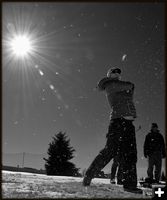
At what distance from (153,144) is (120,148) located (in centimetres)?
381

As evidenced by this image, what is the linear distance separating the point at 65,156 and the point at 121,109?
3097 cm

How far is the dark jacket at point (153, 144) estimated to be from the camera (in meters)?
8.20

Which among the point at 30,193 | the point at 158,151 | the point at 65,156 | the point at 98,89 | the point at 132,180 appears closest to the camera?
the point at 30,193

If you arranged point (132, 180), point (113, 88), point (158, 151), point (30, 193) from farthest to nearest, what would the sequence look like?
point (158, 151) → point (113, 88) → point (132, 180) → point (30, 193)

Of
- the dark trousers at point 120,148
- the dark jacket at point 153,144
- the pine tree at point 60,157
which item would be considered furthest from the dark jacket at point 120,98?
the pine tree at point 60,157

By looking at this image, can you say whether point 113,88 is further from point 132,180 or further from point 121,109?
point 132,180

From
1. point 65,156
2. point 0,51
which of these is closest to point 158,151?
point 0,51

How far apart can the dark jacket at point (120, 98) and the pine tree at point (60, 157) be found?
96.9 feet

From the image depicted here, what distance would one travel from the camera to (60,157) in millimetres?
34594

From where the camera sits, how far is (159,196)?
3.08 meters

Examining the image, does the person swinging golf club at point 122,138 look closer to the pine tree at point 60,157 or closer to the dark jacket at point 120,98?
the dark jacket at point 120,98

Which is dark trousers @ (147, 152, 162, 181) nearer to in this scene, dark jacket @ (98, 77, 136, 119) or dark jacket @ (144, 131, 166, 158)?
→ dark jacket @ (144, 131, 166, 158)

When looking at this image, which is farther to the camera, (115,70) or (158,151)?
(158,151)

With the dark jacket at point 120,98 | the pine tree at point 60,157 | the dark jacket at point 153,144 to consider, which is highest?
the dark jacket at point 120,98
